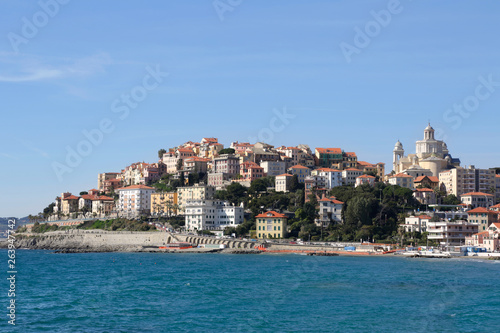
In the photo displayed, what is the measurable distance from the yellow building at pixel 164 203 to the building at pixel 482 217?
53.1 meters

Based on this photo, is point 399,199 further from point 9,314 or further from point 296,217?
point 9,314

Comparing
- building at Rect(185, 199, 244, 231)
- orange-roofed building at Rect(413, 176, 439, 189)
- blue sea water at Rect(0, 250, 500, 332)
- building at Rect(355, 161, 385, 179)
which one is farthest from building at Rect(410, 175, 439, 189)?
blue sea water at Rect(0, 250, 500, 332)

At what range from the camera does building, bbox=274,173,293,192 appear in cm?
11450

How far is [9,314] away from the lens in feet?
121

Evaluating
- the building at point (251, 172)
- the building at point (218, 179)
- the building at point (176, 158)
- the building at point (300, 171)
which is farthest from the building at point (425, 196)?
the building at point (176, 158)

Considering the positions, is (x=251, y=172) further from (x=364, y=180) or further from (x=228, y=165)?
(x=364, y=180)

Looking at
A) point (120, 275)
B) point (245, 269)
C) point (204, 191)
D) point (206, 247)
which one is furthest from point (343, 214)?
point (120, 275)

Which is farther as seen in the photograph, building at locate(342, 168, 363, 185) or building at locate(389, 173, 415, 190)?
building at locate(342, 168, 363, 185)

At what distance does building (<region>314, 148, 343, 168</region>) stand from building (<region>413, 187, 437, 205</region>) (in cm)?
2714

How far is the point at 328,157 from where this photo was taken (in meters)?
133

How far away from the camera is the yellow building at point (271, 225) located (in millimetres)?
96375

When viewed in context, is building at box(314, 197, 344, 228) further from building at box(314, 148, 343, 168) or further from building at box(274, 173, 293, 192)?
building at box(314, 148, 343, 168)

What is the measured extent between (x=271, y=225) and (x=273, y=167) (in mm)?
29075

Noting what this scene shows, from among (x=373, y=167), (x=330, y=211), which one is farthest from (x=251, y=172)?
(x=330, y=211)
